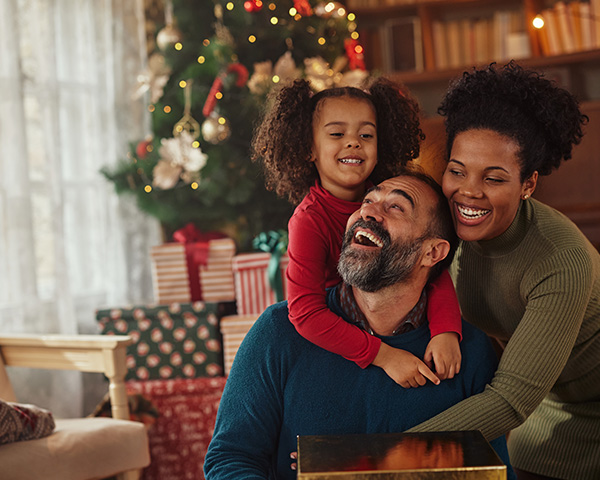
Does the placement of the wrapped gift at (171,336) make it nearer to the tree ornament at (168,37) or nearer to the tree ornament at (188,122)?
the tree ornament at (188,122)

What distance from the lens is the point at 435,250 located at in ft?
4.66

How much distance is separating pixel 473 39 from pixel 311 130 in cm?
267

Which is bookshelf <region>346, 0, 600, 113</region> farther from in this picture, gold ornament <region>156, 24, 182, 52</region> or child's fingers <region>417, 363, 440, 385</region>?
child's fingers <region>417, 363, 440, 385</region>

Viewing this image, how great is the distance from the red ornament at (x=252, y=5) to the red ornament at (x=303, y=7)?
184 millimetres

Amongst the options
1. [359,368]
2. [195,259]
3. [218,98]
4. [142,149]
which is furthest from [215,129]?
[359,368]

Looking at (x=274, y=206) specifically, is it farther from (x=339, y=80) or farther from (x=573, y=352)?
(x=573, y=352)

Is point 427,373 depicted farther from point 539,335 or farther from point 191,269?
point 191,269

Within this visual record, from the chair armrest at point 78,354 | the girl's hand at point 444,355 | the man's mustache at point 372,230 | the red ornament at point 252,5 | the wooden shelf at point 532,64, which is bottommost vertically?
the chair armrest at point 78,354

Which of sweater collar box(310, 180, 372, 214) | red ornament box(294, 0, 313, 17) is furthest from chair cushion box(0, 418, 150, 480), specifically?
red ornament box(294, 0, 313, 17)

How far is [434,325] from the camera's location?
135 cm

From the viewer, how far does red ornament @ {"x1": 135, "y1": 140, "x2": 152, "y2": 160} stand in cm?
312

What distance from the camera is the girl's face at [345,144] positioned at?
1.55 meters

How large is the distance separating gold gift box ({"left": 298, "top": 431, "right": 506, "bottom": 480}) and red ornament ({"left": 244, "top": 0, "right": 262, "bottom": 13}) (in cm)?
237

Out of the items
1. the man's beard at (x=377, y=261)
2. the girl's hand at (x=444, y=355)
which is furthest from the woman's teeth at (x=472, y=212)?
the girl's hand at (x=444, y=355)
